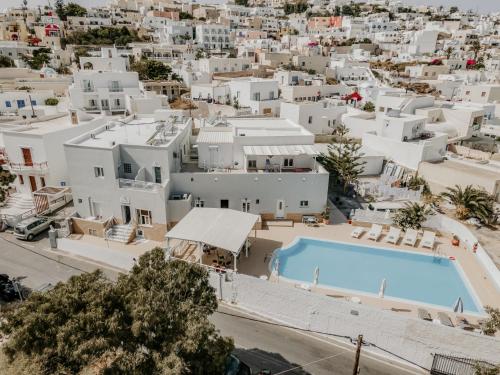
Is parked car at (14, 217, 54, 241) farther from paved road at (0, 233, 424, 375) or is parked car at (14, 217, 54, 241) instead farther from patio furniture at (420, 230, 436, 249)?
patio furniture at (420, 230, 436, 249)

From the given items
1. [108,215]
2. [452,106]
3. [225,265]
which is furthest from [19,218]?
[452,106]

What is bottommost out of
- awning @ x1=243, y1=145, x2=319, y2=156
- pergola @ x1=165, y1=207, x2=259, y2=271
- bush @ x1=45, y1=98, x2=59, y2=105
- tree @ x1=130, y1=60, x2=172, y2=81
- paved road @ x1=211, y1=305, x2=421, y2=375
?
paved road @ x1=211, y1=305, x2=421, y2=375

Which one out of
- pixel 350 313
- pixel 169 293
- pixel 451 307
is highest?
pixel 169 293

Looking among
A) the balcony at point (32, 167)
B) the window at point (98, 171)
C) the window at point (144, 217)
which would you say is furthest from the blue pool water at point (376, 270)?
the balcony at point (32, 167)

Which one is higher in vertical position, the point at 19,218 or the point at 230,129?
the point at 230,129

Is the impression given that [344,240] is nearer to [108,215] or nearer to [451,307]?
[451,307]

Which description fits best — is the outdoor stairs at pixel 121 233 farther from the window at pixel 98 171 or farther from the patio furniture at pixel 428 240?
the patio furniture at pixel 428 240

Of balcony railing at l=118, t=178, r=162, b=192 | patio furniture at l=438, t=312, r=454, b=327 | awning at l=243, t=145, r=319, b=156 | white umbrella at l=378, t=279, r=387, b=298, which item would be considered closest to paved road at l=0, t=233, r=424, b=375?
patio furniture at l=438, t=312, r=454, b=327
